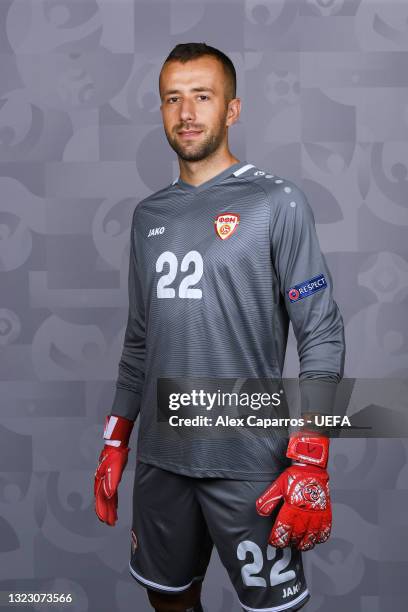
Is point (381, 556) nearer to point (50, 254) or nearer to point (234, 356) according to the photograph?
point (234, 356)

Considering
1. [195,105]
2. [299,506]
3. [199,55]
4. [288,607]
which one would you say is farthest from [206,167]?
[288,607]

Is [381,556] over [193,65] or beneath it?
beneath

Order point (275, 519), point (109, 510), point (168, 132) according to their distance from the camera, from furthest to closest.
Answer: point (109, 510)
point (168, 132)
point (275, 519)

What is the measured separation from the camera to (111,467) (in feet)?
6.51

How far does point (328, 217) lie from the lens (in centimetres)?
247

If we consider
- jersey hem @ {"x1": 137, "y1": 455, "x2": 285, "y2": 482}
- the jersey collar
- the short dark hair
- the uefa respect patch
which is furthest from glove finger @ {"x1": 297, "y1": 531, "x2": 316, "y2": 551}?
the short dark hair

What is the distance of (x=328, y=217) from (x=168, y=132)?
80 cm

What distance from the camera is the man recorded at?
5.54 feet

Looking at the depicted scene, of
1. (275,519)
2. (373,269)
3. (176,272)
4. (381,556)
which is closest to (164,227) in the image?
(176,272)

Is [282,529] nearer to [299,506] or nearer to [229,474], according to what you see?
[299,506]

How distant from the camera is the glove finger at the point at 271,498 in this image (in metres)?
1.67

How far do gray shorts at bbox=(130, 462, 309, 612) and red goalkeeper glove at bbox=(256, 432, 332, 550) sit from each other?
0.07 meters

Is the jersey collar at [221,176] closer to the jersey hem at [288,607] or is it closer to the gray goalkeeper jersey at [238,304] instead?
the gray goalkeeper jersey at [238,304]

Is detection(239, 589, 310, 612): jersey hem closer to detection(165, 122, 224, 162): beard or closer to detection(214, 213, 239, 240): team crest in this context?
detection(214, 213, 239, 240): team crest
